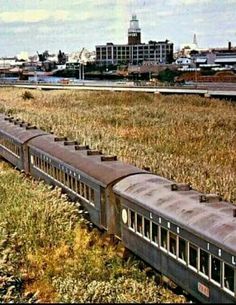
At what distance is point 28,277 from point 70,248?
1537 millimetres

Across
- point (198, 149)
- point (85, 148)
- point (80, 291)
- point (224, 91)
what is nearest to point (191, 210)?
point (80, 291)

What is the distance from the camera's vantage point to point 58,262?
13.8 meters

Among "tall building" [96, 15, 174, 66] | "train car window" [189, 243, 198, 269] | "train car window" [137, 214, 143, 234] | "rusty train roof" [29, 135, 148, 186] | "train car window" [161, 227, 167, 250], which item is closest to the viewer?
"train car window" [189, 243, 198, 269]

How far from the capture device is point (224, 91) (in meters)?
61.0

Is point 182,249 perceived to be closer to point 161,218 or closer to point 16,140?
point 161,218

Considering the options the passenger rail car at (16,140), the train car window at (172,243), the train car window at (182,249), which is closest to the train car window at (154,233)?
the train car window at (172,243)

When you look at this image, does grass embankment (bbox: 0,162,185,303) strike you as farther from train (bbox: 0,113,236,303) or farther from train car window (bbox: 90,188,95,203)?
train car window (bbox: 90,188,95,203)

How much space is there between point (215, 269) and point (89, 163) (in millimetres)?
7338

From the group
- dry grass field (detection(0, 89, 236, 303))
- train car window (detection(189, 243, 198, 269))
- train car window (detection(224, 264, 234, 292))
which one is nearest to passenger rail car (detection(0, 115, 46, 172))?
dry grass field (detection(0, 89, 236, 303))

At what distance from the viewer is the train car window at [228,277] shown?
926 cm

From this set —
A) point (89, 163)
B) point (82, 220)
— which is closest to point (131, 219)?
point (82, 220)

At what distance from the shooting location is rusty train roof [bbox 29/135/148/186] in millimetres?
14828

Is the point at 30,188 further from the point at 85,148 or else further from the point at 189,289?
the point at 189,289

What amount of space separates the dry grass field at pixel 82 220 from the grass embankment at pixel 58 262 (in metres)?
0.02
